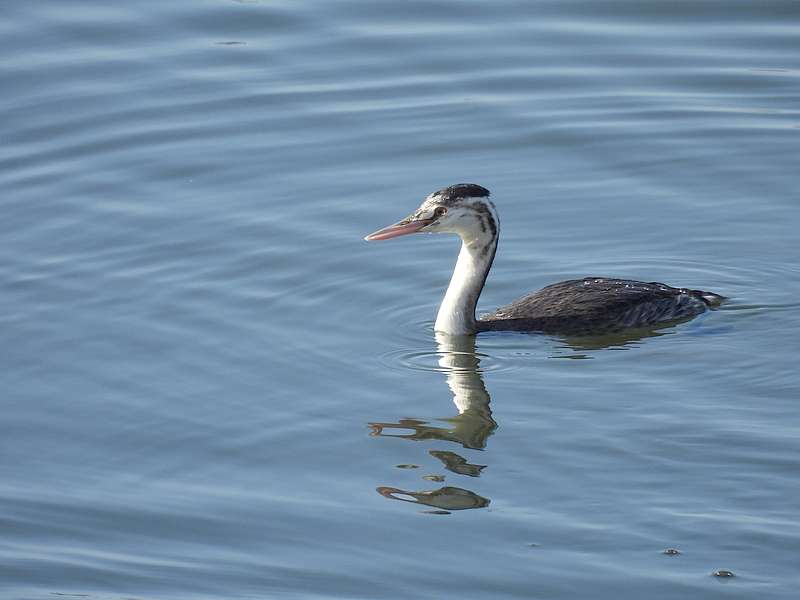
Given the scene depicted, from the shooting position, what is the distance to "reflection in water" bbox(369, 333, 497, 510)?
32.2ft

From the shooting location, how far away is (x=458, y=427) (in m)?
11.0

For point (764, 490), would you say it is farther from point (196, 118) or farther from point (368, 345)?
point (196, 118)

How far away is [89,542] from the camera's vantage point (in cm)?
928

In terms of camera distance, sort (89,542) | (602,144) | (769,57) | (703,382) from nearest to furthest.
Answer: (89,542) → (703,382) → (602,144) → (769,57)

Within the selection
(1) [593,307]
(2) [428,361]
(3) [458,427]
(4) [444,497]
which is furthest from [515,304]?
(4) [444,497]

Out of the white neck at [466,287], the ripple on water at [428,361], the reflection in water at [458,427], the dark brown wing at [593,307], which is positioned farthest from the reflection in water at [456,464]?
the dark brown wing at [593,307]

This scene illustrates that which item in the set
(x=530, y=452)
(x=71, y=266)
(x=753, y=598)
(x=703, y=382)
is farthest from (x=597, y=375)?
(x=71, y=266)

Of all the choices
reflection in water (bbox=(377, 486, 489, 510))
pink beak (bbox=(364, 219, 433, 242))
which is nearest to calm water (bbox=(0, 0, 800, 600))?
reflection in water (bbox=(377, 486, 489, 510))

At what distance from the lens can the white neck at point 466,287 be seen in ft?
41.3

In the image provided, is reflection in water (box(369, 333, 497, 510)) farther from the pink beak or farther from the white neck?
the pink beak

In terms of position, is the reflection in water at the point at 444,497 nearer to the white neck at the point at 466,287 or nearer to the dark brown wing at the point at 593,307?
the white neck at the point at 466,287

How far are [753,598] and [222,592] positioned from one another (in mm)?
2726

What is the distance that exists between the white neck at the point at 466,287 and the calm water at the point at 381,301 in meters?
0.14

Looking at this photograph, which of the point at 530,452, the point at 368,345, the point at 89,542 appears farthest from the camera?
the point at 368,345
